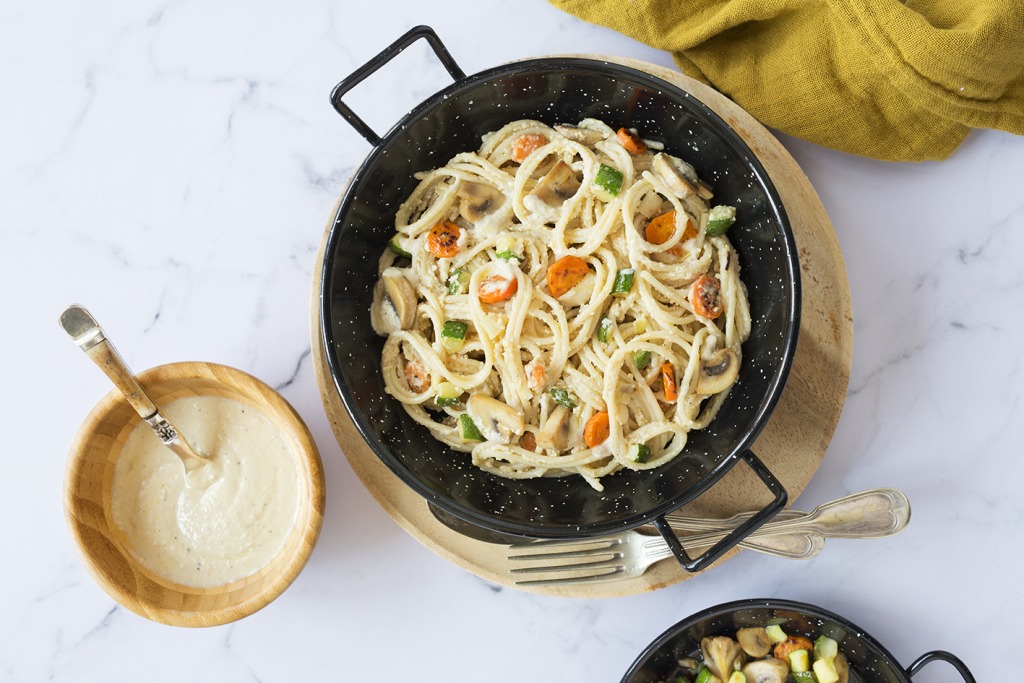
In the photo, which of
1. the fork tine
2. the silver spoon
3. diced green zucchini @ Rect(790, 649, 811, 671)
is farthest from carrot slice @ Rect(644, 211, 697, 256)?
the silver spoon

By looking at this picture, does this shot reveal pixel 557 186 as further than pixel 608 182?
Yes

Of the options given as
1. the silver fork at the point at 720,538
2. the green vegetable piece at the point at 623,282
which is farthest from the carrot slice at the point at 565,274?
the silver fork at the point at 720,538

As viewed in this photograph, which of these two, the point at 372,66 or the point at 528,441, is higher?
the point at 372,66

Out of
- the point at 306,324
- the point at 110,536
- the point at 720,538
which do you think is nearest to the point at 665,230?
the point at 720,538

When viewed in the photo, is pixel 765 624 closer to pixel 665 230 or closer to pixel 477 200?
pixel 665 230

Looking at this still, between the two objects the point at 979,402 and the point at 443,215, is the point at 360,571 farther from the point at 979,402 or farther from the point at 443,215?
the point at 979,402
